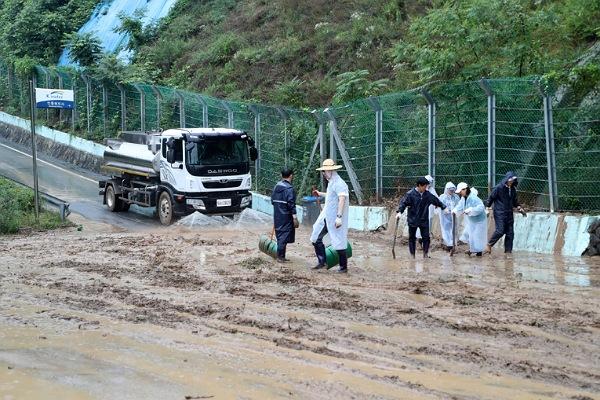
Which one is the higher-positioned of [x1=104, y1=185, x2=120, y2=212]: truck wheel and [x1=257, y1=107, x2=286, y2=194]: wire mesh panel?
[x1=257, y1=107, x2=286, y2=194]: wire mesh panel

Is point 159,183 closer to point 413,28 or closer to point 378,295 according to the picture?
point 413,28

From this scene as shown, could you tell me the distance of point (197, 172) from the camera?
23.4 metres

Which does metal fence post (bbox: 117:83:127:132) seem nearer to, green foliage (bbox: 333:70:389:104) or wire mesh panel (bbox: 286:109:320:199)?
wire mesh panel (bbox: 286:109:320:199)

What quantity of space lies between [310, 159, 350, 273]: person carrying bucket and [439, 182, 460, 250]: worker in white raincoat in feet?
11.3

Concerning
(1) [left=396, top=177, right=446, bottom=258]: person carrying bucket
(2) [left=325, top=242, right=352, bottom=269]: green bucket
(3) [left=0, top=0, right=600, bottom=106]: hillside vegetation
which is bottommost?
(2) [left=325, top=242, right=352, bottom=269]: green bucket

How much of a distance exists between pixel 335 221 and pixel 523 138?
5.51 metres

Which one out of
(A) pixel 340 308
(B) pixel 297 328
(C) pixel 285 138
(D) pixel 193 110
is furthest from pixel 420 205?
(D) pixel 193 110

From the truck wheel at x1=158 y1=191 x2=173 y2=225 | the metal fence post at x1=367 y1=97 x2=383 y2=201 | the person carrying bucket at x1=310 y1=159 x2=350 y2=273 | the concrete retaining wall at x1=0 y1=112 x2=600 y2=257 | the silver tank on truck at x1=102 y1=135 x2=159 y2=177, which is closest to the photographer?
the person carrying bucket at x1=310 y1=159 x2=350 y2=273

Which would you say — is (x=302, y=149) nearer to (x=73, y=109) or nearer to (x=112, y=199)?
(x=112, y=199)

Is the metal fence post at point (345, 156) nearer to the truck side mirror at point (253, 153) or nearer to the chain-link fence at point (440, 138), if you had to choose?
the chain-link fence at point (440, 138)

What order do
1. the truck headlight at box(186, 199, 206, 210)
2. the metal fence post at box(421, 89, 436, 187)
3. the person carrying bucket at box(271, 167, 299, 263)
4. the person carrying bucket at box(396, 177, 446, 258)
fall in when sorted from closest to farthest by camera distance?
the person carrying bucket at box(271, 167, 299, 263) < the person carrying bucket at box(396, 177, 446, 258) < the metal fence post at box(421, 89, 436, 187) < the truck headlight at box(186, 199, 206, 210)

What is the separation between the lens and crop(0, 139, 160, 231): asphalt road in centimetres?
2506

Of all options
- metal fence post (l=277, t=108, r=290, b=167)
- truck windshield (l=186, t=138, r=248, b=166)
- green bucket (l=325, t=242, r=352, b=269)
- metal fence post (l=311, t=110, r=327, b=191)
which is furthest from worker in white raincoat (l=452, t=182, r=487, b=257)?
metal fence post (l=277, t=108, r=290, b=167)

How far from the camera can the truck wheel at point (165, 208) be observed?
23.8 m
